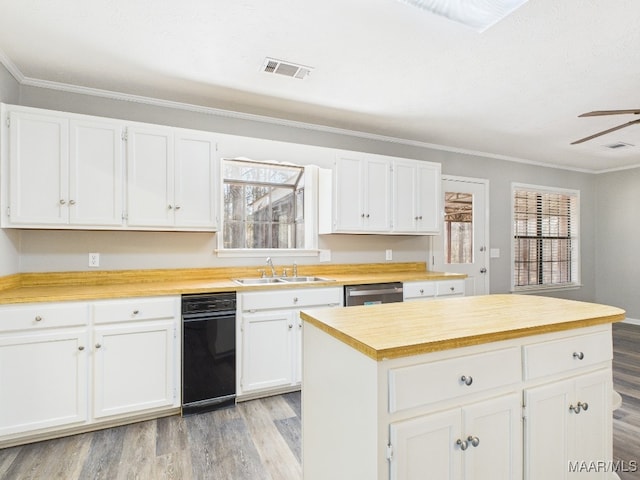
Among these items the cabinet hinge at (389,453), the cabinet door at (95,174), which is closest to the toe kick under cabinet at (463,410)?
the cabinet hinge at (389,453)

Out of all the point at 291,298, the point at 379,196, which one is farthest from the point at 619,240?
the point at 291,298

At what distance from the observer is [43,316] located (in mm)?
2236

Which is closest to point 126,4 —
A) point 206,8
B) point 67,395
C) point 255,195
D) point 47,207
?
point 206,8

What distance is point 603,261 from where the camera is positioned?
6125 mm

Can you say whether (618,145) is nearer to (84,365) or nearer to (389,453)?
Answer: (389,453)

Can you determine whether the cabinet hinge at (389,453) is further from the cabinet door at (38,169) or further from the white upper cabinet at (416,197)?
the white upper cabinet at (416,197)

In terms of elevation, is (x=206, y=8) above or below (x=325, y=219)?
above

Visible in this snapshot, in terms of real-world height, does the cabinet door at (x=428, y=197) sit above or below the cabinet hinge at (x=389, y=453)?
above

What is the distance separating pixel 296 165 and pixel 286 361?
196cm

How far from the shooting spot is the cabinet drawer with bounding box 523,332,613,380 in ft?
4.81

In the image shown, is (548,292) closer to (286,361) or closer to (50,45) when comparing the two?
(286,361)

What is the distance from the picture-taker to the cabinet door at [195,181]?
2.95 meters

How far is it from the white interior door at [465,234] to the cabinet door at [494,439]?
3296 millimetres

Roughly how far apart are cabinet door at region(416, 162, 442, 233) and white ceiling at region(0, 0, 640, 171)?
0.59 meters
